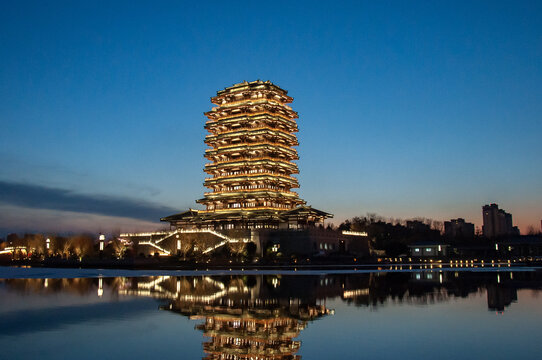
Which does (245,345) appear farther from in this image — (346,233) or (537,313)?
(346,233)

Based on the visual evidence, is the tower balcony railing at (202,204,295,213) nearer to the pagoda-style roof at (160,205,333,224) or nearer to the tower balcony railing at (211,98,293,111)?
the pagoda-style roof at (160,205,333,224)

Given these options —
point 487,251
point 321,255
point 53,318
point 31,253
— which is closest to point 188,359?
point 53,318

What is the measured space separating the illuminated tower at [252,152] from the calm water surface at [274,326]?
61.9m

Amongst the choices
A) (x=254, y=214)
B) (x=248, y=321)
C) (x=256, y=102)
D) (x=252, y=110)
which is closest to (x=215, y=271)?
(x=254, y=214)

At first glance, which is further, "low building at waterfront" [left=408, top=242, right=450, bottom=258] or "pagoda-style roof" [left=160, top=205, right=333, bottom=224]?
"low building at waterfront" [left=408, top=242, right=450, bottom=258]

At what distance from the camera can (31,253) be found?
110 m

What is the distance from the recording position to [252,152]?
94062 mm

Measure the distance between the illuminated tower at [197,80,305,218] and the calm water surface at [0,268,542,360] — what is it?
61.9 m

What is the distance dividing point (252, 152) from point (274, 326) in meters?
77.8

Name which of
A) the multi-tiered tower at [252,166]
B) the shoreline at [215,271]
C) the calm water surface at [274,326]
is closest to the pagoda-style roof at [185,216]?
the multi-tiered tower at [252,166]

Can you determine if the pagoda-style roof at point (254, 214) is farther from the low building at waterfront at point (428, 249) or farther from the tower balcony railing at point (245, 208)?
the low building at waterfront at point (428, 249)

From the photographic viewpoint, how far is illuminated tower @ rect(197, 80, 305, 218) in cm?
9044

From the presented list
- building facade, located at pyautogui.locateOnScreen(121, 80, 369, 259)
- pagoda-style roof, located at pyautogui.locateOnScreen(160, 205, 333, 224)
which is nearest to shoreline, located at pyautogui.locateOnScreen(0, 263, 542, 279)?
building facade, located at pyautogui.locateOnScreen(121, 80, 369, 259)

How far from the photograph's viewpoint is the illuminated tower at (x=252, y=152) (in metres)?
90.4
